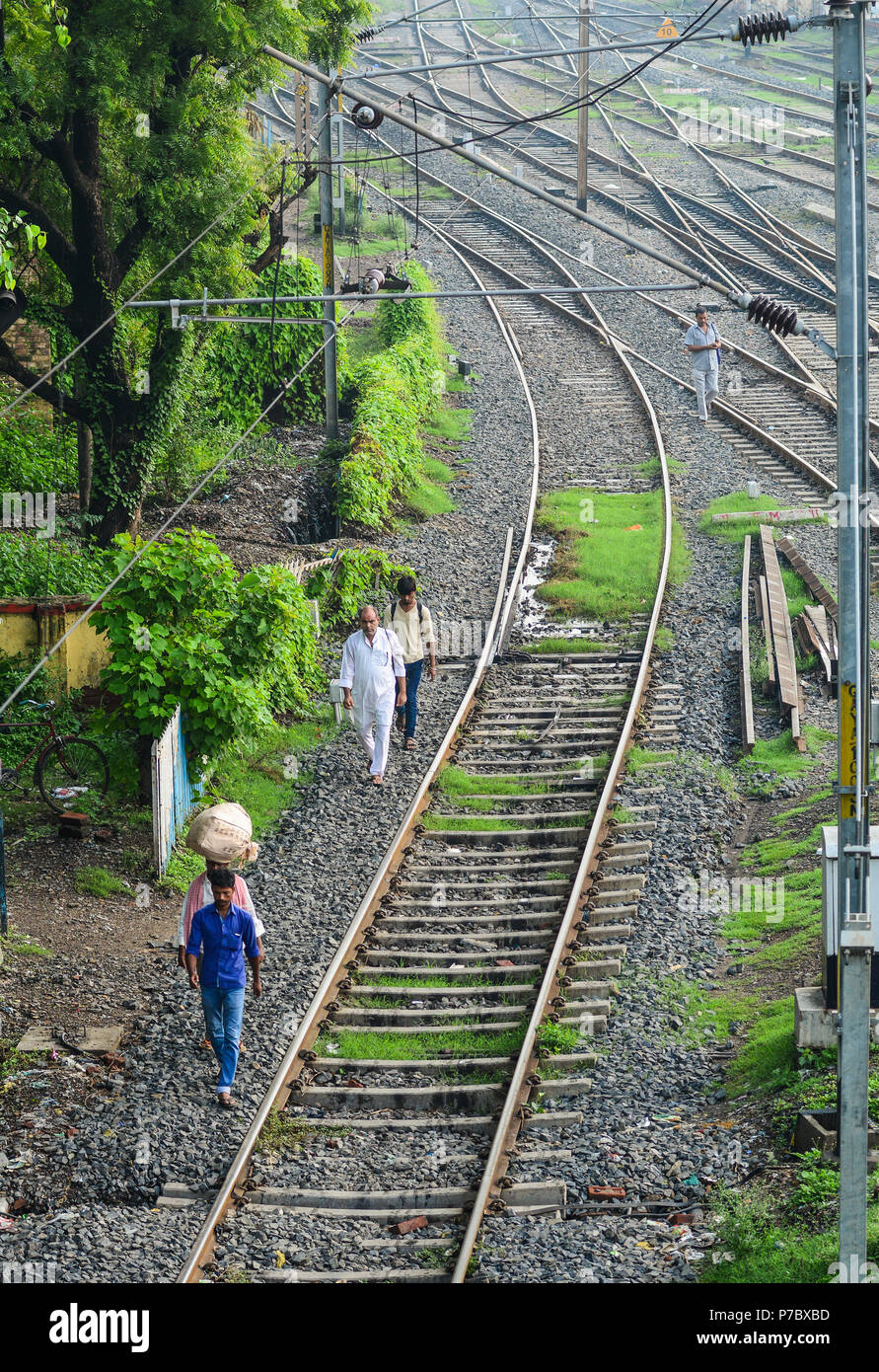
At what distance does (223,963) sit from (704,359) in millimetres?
17554

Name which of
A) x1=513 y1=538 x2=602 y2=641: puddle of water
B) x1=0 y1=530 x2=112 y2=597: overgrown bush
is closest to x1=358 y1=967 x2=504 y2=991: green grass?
x1=0 y1=530 x2=112 y2=597: overgrown bush

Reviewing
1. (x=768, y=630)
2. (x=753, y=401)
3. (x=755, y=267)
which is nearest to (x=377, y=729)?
(x=768, y=630)

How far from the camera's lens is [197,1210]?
8.09 meters

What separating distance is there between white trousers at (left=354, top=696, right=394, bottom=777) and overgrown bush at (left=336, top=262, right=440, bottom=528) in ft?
23.4

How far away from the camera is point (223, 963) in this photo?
353 inches

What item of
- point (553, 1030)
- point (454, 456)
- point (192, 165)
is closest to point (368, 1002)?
point (553, 1030)

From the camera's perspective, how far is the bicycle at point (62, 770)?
13.4 metres

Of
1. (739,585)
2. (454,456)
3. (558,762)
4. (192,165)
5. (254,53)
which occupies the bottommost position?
(558,762)

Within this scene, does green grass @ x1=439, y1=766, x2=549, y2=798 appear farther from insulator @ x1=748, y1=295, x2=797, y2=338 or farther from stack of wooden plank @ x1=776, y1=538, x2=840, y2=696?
insulator @ x1=748, y1=295, x2=797, y2=338

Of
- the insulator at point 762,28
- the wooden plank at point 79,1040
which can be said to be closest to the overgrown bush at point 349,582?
the wooden plank at point 79,1040

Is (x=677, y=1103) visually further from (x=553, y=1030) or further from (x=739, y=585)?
(x=739, y=585)

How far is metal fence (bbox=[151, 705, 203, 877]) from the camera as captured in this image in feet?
39.6

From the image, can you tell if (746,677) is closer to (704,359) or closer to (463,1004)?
(463,1004)
